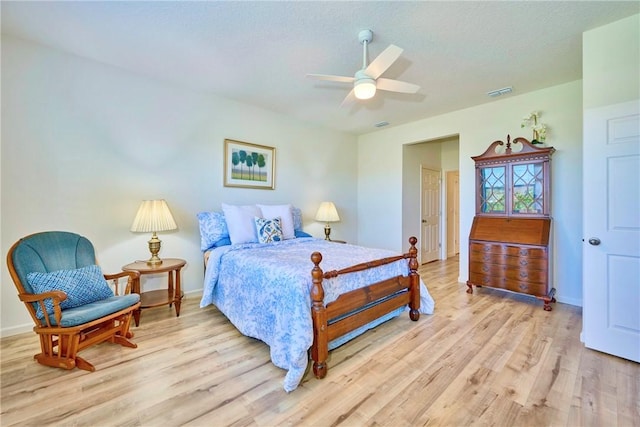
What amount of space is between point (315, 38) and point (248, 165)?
2097 millimetres

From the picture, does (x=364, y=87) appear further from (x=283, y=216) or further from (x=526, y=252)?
(x=526, y=252)

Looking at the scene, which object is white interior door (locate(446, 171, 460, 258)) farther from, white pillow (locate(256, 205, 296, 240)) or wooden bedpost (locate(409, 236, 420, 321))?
white pillow (locate(256, 205, 296, 240))

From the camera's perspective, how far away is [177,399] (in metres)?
1.70

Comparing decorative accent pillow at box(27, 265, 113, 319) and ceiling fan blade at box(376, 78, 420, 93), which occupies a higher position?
ceiling fan blade at box(376, 78, 420, 93)

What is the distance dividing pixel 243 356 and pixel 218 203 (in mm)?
2194

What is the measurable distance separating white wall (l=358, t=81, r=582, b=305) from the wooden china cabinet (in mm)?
212

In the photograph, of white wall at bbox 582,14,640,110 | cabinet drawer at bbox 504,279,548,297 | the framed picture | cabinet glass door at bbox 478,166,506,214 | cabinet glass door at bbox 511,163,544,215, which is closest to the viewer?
white wall at bbox 582,14,640,110

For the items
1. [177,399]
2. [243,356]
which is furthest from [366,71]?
[177,399]

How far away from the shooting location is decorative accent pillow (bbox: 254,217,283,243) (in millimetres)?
3361

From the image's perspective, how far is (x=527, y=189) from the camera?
11.5 feet

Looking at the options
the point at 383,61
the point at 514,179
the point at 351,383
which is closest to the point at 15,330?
the point at 351,383

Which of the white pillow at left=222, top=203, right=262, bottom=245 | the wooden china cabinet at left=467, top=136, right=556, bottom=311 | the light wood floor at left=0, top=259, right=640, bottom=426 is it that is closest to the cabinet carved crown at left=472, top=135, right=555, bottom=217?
the wooden china cabinet at left=467, top=136, right=556, bottom=311

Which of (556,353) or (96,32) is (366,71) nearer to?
(96,32)

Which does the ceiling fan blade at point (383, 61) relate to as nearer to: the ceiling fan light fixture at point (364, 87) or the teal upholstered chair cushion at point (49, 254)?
the ceiling fan light fixture at point (364, 87)
